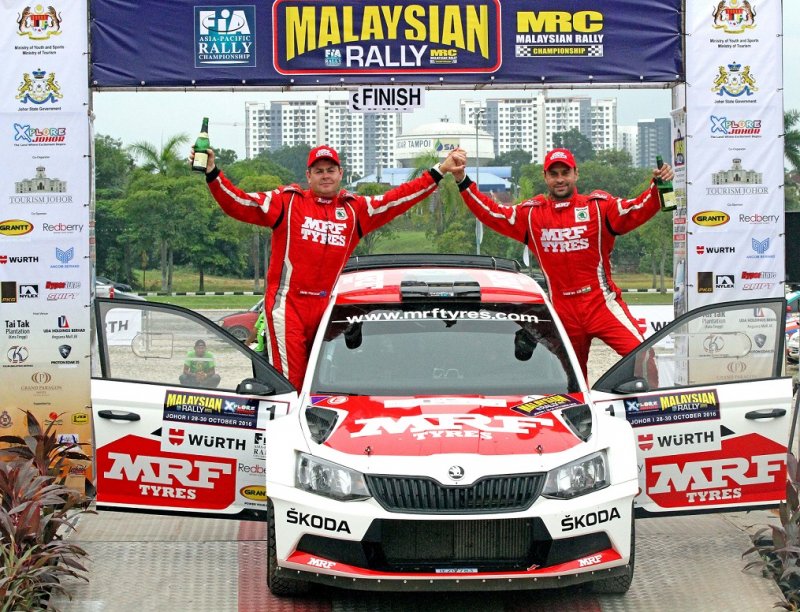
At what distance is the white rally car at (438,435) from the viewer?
5223 millimetres

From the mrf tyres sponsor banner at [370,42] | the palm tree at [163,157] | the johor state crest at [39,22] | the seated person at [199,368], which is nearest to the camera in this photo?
the seated person at [199,368]

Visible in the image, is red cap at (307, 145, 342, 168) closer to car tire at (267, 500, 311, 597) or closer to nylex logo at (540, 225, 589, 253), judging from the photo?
nylex logo at (540, 225, 589, 253)

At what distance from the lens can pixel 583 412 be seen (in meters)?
5.89

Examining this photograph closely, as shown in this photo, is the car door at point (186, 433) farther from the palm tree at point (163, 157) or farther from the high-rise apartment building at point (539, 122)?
the high-rise apartment building at point (539, 122)

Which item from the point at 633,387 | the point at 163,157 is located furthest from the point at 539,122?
the point at 633,387

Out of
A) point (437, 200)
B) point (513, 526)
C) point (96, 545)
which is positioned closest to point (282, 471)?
point (513, 526)

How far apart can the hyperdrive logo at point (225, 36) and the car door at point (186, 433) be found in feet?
8.53

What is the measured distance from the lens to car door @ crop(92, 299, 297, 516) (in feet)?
21.3

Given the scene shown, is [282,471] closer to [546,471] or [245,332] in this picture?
[546,471]

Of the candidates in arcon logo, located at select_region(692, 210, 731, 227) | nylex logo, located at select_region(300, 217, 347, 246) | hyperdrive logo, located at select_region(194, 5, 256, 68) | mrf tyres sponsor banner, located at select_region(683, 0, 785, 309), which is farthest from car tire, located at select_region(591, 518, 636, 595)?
hyperdrive logo, located at select_region(194, 5, 256, 68)

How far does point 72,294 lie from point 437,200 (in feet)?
127

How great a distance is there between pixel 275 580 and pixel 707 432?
8.33ft

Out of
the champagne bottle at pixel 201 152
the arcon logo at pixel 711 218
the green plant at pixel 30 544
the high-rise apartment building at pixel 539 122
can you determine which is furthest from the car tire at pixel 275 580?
the high-rise apartment building at pixel 539 122

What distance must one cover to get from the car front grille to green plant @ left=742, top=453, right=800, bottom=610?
1.53 metres
